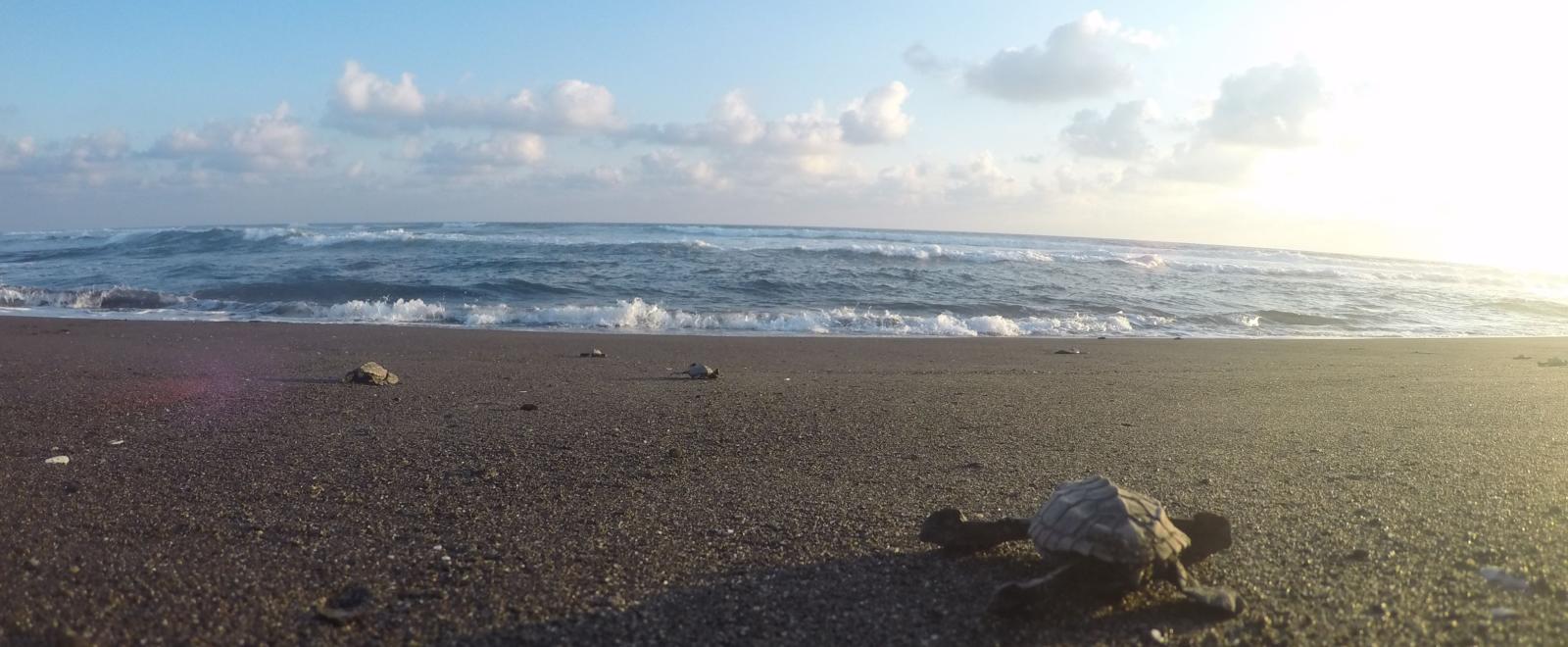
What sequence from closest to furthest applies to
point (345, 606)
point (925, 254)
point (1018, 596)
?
1. point (1018, 596)
2. point (345, 606)
3. point (925, 254)

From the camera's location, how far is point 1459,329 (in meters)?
16.3

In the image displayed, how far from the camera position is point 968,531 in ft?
9.57

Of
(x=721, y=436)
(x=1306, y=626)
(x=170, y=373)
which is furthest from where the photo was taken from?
(x=170, y=373)

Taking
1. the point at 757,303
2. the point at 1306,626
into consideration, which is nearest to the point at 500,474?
the point at 1306,626

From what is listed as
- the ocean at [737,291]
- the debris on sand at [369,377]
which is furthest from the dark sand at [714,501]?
the ocean at [737,291]

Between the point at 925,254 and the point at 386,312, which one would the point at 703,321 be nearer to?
the point at 386,312

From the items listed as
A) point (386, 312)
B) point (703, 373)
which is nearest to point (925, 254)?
point (386, 312)

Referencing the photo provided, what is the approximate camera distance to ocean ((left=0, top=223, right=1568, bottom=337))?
13969 mm

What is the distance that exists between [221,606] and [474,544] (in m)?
0.79

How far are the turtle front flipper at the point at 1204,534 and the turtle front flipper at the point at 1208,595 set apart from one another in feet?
0.68

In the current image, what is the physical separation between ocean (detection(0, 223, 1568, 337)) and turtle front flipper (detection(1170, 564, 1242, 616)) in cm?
1051

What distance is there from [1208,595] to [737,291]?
16.1 m

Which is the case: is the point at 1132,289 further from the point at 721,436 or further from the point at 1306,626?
the point at 1306,626

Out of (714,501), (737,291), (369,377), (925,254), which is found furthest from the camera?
(925,254)
